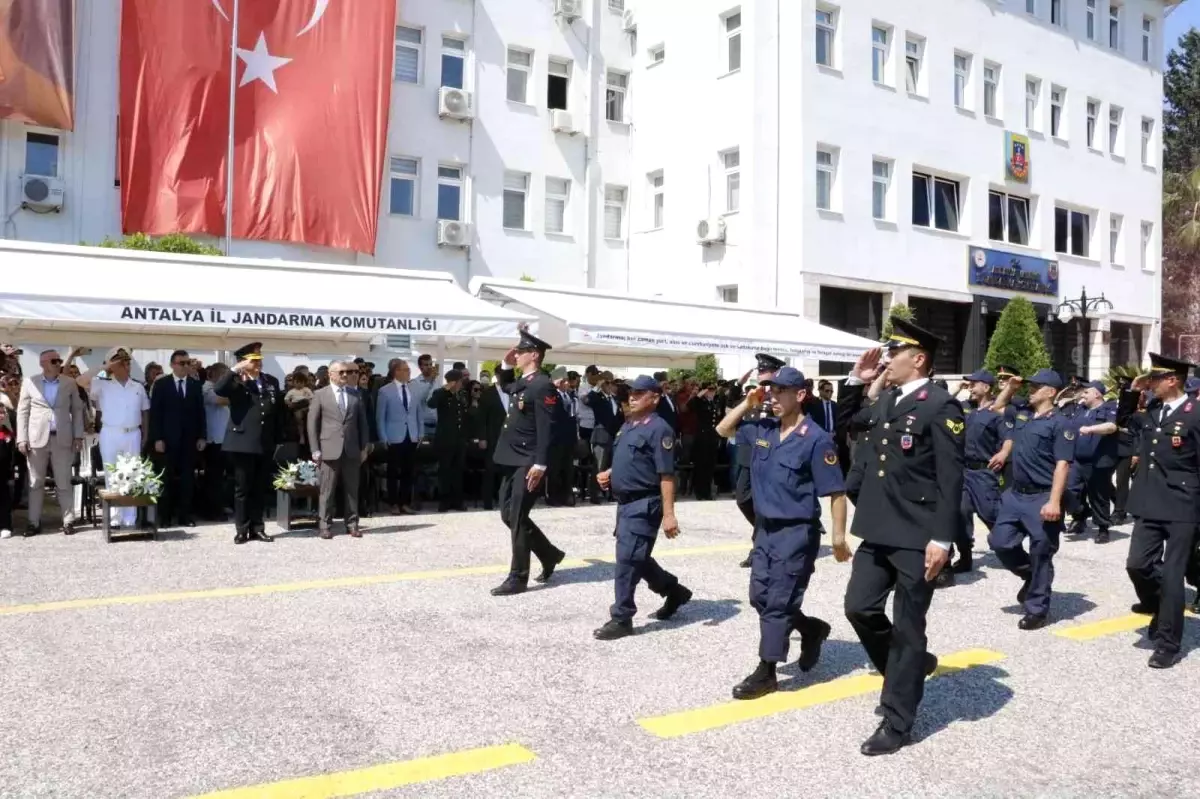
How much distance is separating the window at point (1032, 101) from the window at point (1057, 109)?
95 centimetres

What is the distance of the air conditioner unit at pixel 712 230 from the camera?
2734cm

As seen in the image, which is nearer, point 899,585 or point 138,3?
point 899,585

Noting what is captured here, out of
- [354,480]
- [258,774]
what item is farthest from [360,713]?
Answer: [354,480]

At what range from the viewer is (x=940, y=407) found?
5145 mm

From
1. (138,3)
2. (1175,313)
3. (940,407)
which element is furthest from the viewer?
(1175,313)

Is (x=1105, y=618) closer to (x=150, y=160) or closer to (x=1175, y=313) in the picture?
(x=150, y=160)

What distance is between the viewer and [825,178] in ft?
90.6

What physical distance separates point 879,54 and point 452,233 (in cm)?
1252

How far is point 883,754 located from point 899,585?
2.58 ft

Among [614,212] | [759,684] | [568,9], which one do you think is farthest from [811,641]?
[614,212]

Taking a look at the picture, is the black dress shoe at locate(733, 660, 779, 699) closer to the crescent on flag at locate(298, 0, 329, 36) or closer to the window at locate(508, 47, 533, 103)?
the crescent on flag at locate(298, 0, 329, 36)

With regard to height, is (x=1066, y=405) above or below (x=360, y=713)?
above

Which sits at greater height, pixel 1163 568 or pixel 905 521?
pixel 905 521

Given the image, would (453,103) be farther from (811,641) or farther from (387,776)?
(387,776)
